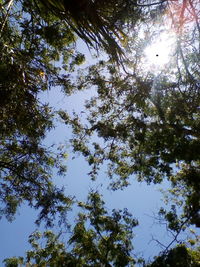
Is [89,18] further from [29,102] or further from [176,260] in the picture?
[176,260]

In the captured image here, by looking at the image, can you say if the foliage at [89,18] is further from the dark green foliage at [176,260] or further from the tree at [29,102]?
the dark green foliage at [176,260]

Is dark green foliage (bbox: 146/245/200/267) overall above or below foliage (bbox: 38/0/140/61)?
below

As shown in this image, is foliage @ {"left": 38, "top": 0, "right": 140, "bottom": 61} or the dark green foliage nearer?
foliage @ {"left": 38, "top": 0, "right": 140, "bottom": 61}

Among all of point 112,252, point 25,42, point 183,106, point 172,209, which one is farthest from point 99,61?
point 112,252

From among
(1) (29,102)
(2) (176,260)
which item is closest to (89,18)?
(1) (29,102)

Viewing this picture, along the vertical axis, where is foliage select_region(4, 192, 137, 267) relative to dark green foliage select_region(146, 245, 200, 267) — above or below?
above

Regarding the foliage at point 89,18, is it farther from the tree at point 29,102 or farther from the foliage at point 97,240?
the foliage at point 97,240

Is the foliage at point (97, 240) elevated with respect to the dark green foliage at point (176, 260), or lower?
elevated

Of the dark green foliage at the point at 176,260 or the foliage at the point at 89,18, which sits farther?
the dark green foliage at the point at 176,260

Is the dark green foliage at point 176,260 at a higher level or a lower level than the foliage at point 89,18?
lower

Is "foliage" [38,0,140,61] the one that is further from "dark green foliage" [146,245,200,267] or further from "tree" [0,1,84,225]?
"dark green foliage" [146,245,200,267]

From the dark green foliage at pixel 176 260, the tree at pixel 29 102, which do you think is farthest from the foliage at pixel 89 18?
the dark green foliage at pixel 176 260

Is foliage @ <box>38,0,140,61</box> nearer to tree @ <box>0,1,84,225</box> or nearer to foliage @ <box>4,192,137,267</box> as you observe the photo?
tree @ <box>0,1,84,225</box>

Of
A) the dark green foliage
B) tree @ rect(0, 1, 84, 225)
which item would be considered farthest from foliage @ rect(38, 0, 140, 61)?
the dark green foliage
